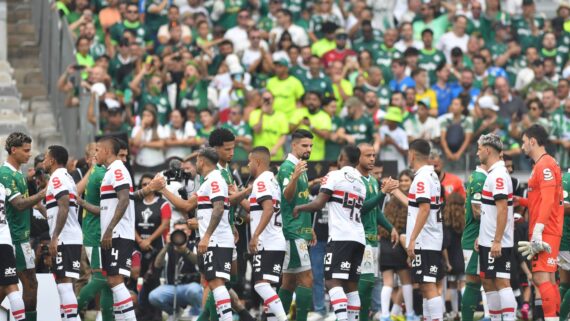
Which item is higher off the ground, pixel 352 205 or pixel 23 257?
pixel 352 205

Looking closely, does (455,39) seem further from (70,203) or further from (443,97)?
(70,203)

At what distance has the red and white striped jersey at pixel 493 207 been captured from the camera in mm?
18797

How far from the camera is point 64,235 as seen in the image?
19.1 m

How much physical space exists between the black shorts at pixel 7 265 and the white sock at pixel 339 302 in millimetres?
3855

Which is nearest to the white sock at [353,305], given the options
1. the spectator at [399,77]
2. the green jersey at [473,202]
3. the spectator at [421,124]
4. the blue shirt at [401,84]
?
the green jersey at [473,202]

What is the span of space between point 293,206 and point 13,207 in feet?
11.7

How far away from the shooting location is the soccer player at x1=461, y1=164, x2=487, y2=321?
1923 centimetres

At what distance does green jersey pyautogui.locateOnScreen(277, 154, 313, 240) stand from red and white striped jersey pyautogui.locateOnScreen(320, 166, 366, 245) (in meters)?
0.80

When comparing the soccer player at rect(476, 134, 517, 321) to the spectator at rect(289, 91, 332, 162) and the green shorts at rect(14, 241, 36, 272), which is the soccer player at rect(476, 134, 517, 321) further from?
the spectator at rect(289, 91, 332, 162)

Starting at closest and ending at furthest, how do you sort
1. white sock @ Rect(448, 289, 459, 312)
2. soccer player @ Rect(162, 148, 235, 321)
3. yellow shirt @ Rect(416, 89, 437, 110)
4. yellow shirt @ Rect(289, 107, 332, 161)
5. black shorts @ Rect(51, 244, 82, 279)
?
soccer player @ Rect(162, 148, 235, 321)
black shorts @ Rect(51, 244, 82, 279)
white sock @ Rect(448, 289, 459, 312)
yellow shirt @ Rect(289, 107, 332, 161)
yellow shirt @ Rect(416, 89, 437, 110)

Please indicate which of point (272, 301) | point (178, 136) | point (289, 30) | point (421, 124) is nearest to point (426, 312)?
point (272, 301)

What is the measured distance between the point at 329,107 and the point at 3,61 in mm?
5893

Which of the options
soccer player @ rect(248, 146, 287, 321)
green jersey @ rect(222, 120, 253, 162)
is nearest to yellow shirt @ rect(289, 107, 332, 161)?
green jersey @ rect(222, 120, 253, 162)

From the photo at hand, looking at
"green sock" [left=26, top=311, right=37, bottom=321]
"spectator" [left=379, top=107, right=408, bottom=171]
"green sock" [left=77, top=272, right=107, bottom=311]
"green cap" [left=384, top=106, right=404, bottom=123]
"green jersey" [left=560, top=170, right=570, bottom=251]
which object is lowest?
"green sock" [left=26, top=311, right=37, bottom=321]
